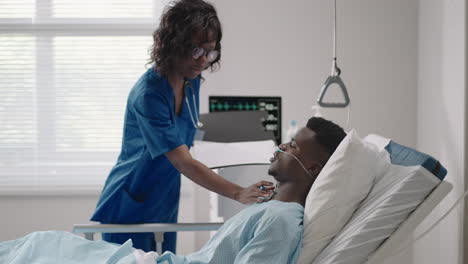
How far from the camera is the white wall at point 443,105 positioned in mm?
2260

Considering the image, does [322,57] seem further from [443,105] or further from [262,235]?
[262,235]

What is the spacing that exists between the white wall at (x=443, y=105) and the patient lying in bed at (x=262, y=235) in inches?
33.5

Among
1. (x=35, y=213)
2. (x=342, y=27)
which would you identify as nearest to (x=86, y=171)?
(x=35, y=213)

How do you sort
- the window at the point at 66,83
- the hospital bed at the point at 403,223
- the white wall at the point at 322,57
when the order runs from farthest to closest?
the window at the point at 66,83, the white wall at the point at 322,57, the hospital bed at the point at 403,223

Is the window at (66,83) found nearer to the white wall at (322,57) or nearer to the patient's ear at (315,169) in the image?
the white wall at (322,57)

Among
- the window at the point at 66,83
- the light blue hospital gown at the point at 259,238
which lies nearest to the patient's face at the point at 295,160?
the light blue hospital gown at the point at 259,238

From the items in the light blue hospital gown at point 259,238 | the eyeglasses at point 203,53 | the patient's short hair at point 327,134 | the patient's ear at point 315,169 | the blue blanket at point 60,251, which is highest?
the eyeglasses at point 203,53

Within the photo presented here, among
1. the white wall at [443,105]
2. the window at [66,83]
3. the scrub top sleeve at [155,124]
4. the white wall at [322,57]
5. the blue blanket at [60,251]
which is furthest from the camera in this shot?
the window at [66,83]

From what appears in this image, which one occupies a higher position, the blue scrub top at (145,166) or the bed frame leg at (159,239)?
the blue scrub top at (145,166)

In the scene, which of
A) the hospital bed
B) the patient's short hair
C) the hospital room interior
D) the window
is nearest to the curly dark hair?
the patient's short hair

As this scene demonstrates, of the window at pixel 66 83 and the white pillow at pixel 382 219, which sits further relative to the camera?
the window at pixel 66 83

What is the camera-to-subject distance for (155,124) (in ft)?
6.08

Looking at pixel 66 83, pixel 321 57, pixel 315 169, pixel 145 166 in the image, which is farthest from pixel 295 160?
pixel 66 83

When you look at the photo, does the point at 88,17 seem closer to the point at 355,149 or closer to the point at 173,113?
the point at 173,113
